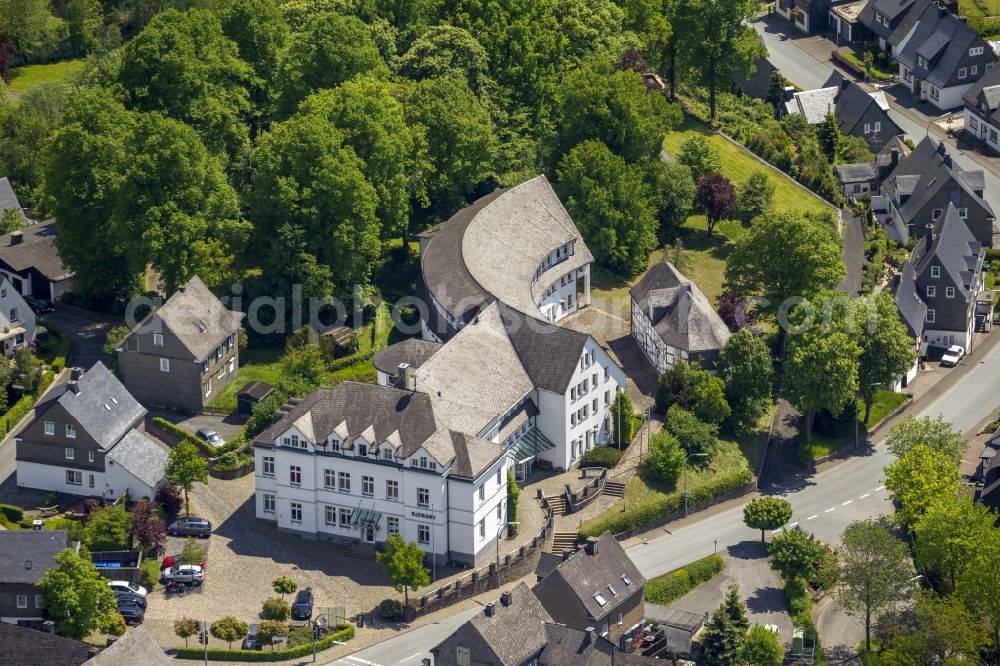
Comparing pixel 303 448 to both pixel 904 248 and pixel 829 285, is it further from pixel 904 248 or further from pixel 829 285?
pixel 904 248

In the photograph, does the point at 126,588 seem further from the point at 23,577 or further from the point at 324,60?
the point at 324,60

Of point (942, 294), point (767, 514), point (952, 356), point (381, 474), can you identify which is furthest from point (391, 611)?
point (942, 294)

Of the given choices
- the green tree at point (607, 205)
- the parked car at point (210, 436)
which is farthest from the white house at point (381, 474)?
the green tree at point (607, 205)

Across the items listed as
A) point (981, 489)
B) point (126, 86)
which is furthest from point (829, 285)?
point (126, 86)

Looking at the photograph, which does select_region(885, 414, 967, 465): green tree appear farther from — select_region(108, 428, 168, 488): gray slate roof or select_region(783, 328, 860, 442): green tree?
select_region(108, 428, 168, 488): gray slate roof

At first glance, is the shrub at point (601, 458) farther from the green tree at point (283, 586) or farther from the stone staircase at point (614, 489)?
the green tree at point (283, 586)

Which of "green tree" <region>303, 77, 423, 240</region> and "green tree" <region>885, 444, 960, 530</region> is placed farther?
"green tree" <region>303, 77, 423, 240</region>

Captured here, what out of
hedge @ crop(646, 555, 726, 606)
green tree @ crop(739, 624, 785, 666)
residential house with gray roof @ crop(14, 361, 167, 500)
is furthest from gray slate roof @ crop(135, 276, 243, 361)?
green tree @ crop(739, 624, 785, 666)
